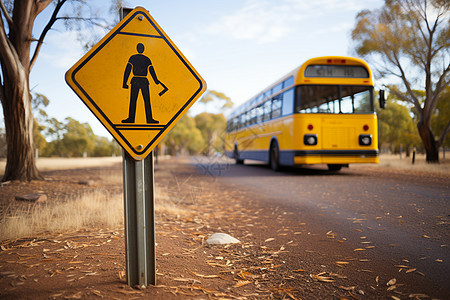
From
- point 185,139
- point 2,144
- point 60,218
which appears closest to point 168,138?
point 185,139

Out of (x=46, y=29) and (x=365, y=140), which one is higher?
(x=46, y=29)

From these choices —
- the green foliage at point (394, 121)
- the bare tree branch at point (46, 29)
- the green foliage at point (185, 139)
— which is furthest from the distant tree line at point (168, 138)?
→ the bare tree branch at point (46, 29)

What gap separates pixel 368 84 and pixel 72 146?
49.5 m

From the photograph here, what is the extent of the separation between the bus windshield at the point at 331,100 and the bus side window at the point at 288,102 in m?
0.26

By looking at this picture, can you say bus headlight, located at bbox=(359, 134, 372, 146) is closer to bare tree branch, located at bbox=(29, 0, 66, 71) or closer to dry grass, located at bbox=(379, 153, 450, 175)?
dry grass, located at bbox=(379, 153, 450, 175)

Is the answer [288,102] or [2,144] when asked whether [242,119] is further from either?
[2,144]

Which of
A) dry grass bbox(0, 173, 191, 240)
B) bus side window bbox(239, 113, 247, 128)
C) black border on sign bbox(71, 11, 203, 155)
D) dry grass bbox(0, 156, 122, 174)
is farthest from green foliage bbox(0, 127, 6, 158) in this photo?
black border on sign bbox(71, 11, 203, 155)

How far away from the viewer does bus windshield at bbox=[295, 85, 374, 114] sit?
11.5 meters

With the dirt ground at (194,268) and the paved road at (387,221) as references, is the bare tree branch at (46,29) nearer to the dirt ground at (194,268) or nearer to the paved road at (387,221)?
the paved road at (387,221)

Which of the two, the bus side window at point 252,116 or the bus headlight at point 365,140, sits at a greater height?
the bus side window at point 252,116

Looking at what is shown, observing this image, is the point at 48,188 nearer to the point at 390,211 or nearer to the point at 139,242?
the point at 139,242

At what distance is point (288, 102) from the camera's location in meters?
12.2

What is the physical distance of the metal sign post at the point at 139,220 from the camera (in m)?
2.36

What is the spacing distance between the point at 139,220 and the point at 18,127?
7.09 metres
